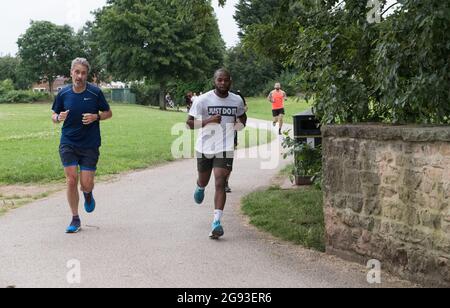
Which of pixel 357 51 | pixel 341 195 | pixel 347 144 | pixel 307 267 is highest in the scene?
pixel 357 51

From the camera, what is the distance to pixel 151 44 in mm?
54062

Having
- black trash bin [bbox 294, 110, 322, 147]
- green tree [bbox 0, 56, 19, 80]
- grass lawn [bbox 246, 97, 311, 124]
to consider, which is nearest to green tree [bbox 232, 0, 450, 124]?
black trash bin [bbox 294, 110, 322, 147]

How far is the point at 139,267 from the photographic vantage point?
18.8ft

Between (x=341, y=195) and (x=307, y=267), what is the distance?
78 cm

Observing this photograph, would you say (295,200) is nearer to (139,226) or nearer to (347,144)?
(139,226)

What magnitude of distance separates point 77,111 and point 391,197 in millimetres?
3722

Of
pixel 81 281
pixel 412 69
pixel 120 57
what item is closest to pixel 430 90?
pixel 412 69

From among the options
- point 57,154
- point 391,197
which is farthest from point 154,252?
point 57,154

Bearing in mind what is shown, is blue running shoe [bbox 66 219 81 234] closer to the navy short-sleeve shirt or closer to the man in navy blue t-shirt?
the man in navy blue t-shirt

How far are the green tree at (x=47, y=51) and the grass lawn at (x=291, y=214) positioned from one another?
73.0 metres

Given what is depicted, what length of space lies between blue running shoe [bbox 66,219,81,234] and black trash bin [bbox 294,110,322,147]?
14.3 ft

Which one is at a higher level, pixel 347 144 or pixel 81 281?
pixel 347 144

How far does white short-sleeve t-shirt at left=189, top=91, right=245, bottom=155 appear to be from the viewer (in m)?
7.20

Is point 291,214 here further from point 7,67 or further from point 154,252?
point 7,67
